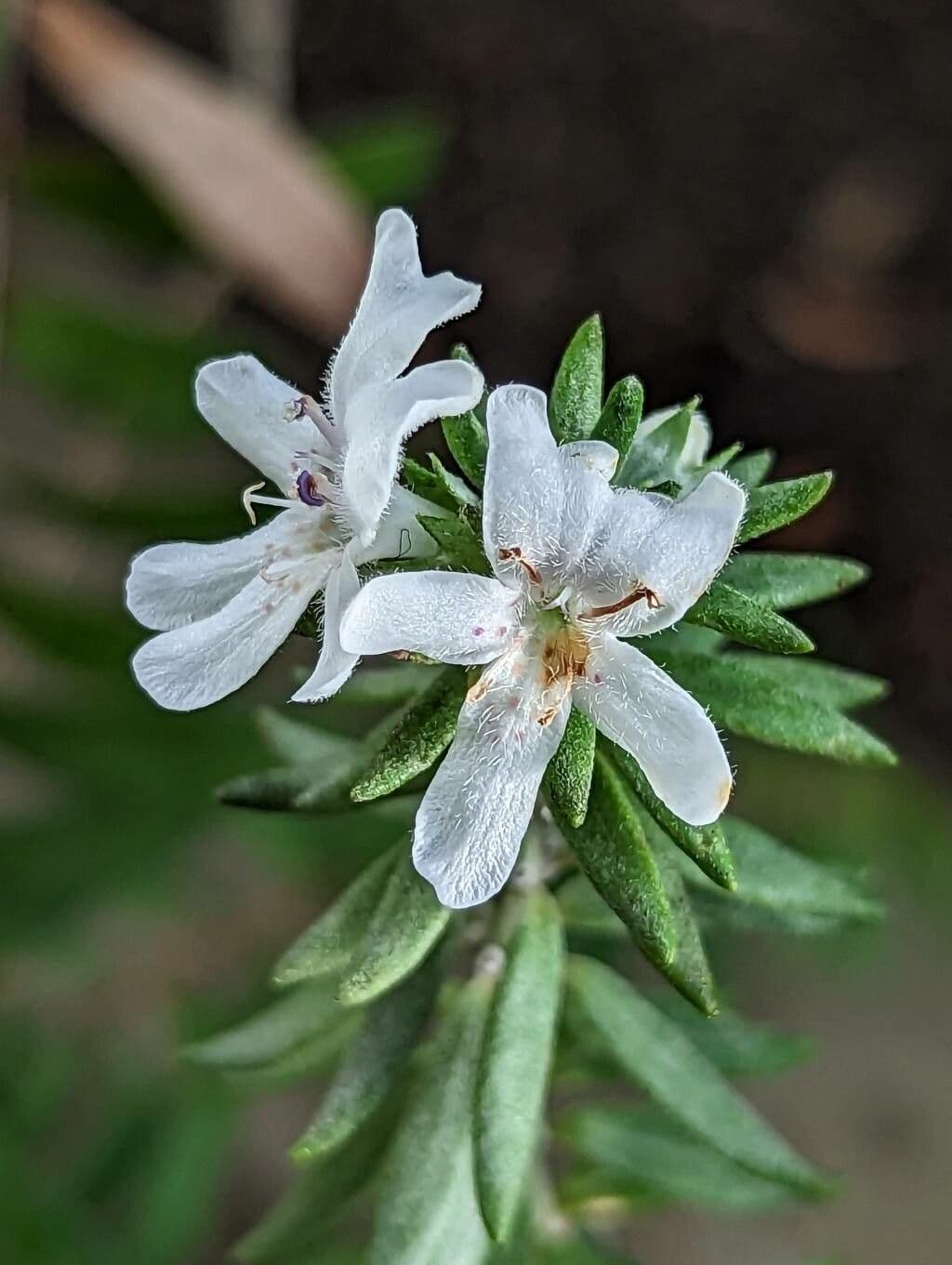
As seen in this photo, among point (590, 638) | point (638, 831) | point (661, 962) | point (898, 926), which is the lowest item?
point (898, 926)

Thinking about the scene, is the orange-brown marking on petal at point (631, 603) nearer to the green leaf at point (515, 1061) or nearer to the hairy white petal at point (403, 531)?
the hairy white petal at point (403, 531)

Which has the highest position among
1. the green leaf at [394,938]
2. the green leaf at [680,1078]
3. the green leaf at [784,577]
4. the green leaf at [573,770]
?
the green leaf at [784,577]

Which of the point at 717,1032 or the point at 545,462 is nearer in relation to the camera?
the point at 545,462

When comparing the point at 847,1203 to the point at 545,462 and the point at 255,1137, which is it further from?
the point at 545,462

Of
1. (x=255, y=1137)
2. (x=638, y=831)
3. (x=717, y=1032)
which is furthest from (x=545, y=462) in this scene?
(x=255, y=1137)

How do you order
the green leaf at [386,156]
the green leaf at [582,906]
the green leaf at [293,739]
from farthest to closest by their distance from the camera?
the green leaf at [386,156] < the green leaf at [293,739] < the green leaf at [582,906]

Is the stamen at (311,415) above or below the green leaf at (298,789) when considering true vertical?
above

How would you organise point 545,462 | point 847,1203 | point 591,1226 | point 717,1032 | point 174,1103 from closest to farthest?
point 545,462 → point 717,1032 → point 591,1226 → point 174,1103 → point 847,1203

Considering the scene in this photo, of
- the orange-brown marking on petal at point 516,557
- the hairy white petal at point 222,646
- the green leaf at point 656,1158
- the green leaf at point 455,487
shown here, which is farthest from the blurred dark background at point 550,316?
the orange-brown marking on petal at point 516,557
